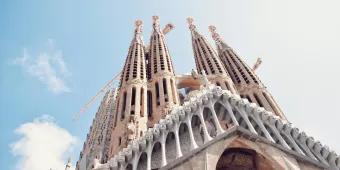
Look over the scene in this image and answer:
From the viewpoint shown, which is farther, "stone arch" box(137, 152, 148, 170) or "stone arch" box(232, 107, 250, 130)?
"stone arch" box(232, 107, 250, 130)

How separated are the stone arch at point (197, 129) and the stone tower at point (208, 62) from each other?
10.1 metres

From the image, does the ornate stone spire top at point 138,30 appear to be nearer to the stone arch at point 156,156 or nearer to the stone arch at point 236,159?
the stone arch at point 156,156

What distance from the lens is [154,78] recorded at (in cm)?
2838

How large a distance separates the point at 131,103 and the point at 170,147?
8540 mm

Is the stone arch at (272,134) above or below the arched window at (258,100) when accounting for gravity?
below

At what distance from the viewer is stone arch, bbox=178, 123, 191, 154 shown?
16.3m

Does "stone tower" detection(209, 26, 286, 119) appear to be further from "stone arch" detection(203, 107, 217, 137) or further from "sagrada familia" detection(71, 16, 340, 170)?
"stone arch" detection(203, 107, 217, 137)

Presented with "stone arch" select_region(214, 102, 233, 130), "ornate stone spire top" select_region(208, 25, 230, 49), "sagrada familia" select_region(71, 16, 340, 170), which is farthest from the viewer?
"ornate stone spire top" select_region(208, 25, 230, 49)

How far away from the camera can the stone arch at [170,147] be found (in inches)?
617

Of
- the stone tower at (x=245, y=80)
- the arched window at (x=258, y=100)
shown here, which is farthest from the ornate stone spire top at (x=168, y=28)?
the arched window at (x=258, y=100)

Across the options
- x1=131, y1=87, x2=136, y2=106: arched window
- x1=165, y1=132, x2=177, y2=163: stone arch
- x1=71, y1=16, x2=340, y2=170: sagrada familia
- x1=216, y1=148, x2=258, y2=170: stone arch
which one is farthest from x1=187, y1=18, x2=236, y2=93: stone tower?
x1=165, y1=132, x2=177, y2=163: stone arch

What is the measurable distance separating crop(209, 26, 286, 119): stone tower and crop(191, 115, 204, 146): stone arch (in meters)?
9.00

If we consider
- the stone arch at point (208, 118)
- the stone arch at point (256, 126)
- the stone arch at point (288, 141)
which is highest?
the stone arch at point (208, 118)

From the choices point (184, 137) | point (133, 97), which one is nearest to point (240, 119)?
point (184, 137)
